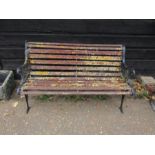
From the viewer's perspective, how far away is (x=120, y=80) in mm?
3162

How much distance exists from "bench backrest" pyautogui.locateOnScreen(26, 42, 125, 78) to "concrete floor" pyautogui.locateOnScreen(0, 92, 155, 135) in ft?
1.56

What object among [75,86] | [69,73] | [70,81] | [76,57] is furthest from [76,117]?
[76,57]

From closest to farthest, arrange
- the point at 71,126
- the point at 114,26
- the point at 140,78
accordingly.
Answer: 1. the point at 71,126
2. the point at 114,26
3. the point at 140,78

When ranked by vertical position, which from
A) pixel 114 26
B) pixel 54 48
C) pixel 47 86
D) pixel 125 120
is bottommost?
pixel 125 120

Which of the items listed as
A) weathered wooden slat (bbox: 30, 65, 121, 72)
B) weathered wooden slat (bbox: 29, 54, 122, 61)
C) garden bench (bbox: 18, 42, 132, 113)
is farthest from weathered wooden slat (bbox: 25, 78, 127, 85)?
weathered wooden slat (bbox: 29, 54, 122, 61)

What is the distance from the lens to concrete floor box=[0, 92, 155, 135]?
106 inches

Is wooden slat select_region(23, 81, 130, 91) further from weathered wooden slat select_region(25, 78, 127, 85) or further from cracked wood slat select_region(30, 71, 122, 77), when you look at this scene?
cracked wood slat select_region(30, 71, 122, 77)

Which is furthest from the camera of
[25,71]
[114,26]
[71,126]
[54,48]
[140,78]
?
[140,78]

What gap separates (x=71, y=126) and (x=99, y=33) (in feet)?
6.01

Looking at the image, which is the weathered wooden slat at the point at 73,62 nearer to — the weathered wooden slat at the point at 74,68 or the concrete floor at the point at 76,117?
the weathered wooden slat at the point at 74,68

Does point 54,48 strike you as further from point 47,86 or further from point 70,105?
point 70,105

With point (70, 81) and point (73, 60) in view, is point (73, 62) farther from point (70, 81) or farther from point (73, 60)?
point (70, 81)

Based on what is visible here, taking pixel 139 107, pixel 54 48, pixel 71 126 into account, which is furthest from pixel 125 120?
pixel 54 48

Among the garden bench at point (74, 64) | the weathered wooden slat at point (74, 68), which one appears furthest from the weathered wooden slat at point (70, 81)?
the weathered wooden slat at point (74, 68)
